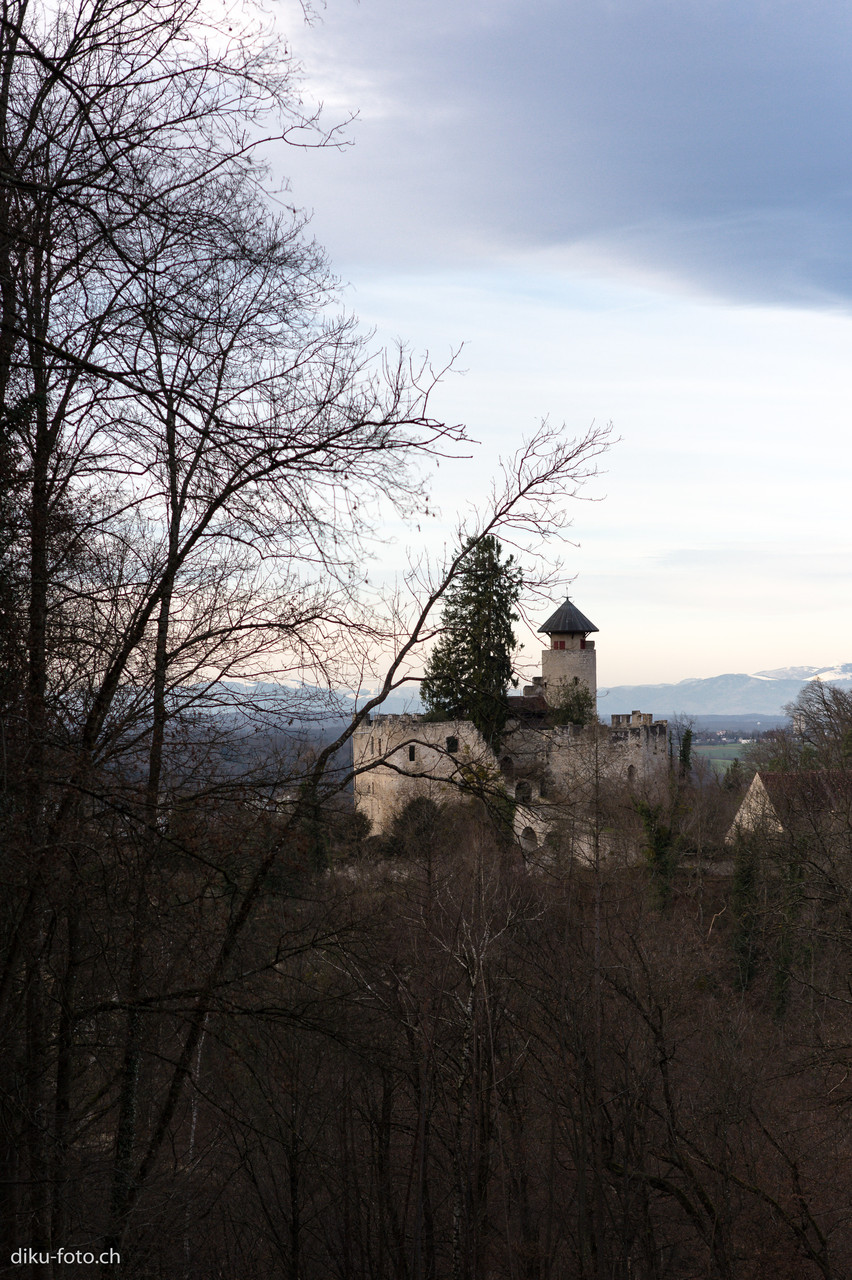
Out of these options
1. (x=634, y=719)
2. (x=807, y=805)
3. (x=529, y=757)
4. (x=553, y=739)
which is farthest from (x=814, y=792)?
(x=634, y=719)

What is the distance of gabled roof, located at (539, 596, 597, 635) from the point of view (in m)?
36.4

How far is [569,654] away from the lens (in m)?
36.3

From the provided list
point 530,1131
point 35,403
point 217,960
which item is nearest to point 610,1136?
point 530,1131

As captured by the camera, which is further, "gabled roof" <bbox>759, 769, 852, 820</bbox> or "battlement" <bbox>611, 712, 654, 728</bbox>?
"battlement" <bbox>611, 712, 654, 728</bbox>

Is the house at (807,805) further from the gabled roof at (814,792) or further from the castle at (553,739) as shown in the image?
the castle at (553,739)

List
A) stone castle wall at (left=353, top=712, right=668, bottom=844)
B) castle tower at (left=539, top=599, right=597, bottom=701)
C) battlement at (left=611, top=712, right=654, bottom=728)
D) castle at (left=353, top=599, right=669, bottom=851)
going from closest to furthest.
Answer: stone castle wall at (left=353, top=712, right=668, bottom=844) < castle at (left=353, top=599, right=669, bottom=851) < castle tower at (left=539, top=599, right=597, bottom=701) < battlement at (left=611, top=712, right=654, bottom=728)

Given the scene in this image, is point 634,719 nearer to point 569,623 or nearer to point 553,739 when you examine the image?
point 569,623

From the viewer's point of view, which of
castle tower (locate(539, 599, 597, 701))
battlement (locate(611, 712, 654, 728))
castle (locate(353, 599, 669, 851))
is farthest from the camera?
battlement (locate(611, 712, 654, 728))

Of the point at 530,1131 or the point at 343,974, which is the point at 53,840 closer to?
the point at 343,974

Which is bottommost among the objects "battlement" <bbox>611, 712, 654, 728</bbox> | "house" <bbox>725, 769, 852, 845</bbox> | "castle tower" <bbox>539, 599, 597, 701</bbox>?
"house" <bbox>725, 769, 852, 845</bbox>

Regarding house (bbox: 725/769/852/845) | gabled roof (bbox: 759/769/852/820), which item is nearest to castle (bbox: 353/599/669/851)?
house (bbox: 725/769/852/845)

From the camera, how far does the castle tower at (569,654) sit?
36094 millimetres

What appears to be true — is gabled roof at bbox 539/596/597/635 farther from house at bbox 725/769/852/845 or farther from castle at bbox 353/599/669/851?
house at bbox 725/769/852/845

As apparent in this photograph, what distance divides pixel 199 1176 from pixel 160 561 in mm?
6773
